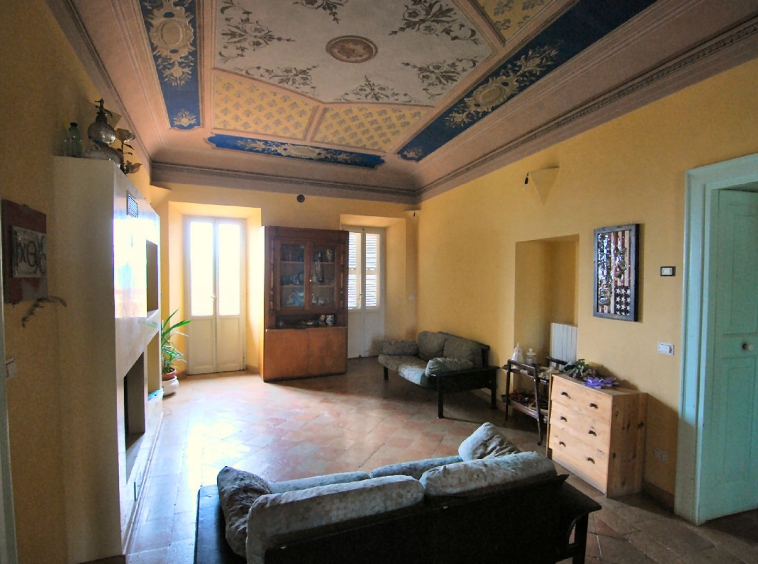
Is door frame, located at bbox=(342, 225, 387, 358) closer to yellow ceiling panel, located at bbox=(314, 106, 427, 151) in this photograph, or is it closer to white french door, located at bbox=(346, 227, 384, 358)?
white french door, located at bbox=(346, 227, 384, 358)

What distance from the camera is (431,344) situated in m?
5.69

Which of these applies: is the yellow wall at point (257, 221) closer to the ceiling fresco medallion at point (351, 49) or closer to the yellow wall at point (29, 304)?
the ceiling fresco medallion at point (351, 49)

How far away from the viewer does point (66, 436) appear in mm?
2072

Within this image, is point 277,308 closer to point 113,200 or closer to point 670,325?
point 113,200

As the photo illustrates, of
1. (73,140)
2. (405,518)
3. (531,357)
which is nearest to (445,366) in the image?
(531,357)

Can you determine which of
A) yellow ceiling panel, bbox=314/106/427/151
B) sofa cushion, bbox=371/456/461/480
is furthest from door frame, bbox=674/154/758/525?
yellow ceiling panel, bbox=314/106/427/151

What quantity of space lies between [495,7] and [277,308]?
4.61m

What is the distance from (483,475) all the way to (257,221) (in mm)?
5330

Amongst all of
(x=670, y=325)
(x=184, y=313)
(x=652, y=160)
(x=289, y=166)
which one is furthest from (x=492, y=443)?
(x=184, y=313)

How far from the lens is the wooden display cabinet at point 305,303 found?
18.8 feet

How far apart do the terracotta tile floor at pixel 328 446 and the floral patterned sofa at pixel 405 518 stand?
0.85 meters

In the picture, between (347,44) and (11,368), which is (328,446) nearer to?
(11,368)

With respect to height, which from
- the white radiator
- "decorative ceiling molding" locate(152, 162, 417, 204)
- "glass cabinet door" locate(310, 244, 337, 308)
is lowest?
the white radiator

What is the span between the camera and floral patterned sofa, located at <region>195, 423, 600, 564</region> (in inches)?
53.3
